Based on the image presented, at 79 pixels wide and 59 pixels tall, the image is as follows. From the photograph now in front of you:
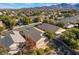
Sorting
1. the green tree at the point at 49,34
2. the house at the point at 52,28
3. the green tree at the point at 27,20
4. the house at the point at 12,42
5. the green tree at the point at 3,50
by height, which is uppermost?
the green tree at the point at 27,20

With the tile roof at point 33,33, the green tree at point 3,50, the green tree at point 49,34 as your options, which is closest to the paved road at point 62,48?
the green tree at point 49,34

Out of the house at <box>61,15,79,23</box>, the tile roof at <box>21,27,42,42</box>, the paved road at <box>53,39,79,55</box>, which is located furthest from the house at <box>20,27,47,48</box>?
the house at <box>61,15,79,23</box>

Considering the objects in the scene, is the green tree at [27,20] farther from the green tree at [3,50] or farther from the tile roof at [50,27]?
the green tree at [3,50]

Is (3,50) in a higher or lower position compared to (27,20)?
lower

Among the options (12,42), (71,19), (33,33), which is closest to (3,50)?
(12,42)

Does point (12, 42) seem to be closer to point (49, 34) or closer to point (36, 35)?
point (36, 35)
